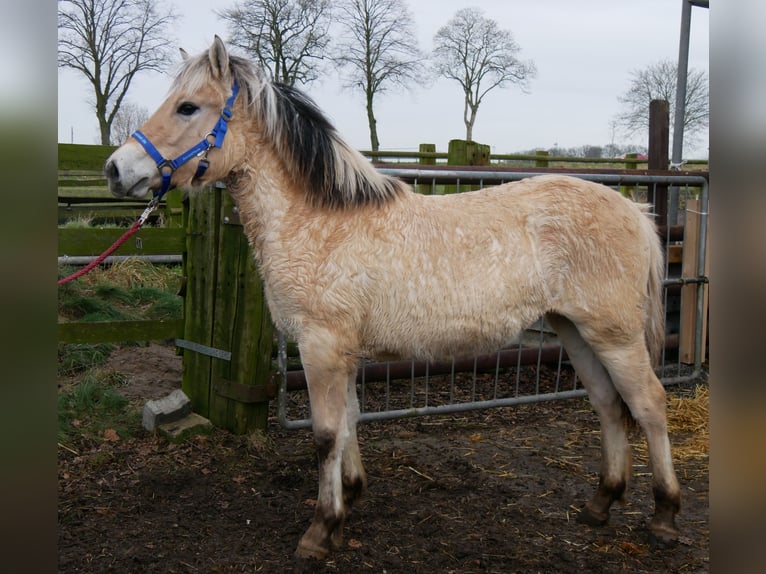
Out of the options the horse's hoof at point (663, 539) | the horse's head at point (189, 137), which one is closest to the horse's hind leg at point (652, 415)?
the horse's hoof at point (663, 539)

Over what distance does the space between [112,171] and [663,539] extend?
3.21 m

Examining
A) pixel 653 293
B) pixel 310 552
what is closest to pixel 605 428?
pixel 653 293

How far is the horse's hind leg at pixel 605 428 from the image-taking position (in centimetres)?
344

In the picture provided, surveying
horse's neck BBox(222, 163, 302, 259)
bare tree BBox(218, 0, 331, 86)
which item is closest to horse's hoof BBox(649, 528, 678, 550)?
horse's neck BBox(222, 163, 302, 259)

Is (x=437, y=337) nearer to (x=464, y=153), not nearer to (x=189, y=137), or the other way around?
(x=189, y=137)

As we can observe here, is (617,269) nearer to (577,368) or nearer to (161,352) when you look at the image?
(577,368)

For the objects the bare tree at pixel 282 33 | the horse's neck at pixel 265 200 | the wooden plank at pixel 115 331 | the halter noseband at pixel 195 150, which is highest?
the bare tree at pixel 282 33

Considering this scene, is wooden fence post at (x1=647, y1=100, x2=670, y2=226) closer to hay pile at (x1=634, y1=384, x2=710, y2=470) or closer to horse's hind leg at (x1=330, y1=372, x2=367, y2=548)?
hay pile at (x1=634, y1=384, x2=710, y2=470)

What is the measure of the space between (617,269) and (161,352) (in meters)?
4.57

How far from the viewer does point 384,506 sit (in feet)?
11.7

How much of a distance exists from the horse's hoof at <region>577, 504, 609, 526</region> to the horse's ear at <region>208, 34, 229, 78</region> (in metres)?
2.99

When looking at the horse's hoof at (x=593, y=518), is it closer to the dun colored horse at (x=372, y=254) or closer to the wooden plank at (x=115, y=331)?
the dun colored horse at (x=372, y=254)
